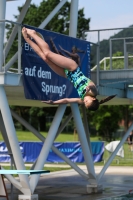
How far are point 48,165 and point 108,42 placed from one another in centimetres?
1319

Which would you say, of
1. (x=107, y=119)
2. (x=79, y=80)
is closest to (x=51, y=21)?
(x=107, y=119)

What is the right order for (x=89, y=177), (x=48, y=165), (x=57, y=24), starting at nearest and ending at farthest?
(x=89, y=177) < (x=48, y=165) < (x=57, y=24)

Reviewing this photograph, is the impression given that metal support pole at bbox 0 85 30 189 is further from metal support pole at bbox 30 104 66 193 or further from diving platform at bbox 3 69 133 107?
diving platform at bbox 3 69 133 107

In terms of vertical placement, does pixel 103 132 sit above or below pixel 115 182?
below

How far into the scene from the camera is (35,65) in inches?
655

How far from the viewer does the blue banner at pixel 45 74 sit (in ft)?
53.4

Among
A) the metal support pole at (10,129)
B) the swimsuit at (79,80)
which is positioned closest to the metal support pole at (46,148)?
the metal support pole at (10,129)

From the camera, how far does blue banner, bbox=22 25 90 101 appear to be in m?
16.3

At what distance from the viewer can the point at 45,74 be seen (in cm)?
1700

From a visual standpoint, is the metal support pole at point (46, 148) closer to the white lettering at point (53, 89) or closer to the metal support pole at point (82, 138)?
the white lettering at point (53, 89)

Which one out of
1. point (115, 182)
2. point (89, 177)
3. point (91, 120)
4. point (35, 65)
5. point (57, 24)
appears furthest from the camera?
point (91, 120)

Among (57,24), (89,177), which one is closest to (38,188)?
(89,177)

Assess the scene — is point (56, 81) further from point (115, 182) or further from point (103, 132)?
point (103, 132)

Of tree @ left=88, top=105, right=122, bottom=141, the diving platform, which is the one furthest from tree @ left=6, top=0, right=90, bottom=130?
the diving platform
